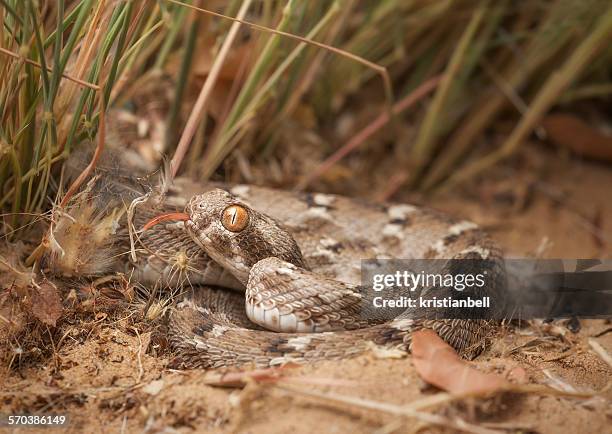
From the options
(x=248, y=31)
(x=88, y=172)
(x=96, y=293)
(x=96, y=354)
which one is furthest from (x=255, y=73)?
(x=96, y=354)

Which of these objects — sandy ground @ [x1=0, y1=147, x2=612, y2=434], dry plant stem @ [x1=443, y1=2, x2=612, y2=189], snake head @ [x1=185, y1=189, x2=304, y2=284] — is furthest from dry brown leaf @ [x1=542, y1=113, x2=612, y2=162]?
snake head @ [x1=185, y1=189, x2=304, y2=284]

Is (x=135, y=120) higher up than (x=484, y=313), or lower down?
higher up

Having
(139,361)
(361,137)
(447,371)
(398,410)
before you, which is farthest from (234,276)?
(361,137)

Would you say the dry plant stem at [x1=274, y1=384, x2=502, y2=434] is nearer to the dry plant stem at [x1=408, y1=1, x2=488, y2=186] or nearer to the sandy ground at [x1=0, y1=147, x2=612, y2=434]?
the sandy ground at [x1=0, y1=147, x2=612, y2=434]

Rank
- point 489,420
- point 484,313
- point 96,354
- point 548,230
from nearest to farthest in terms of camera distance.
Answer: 1. point 489,420
2. point 96,354
3. point 484,313
4. point 548,230

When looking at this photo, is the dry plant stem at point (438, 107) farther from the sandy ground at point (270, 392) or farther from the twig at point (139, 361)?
the twig at point (139, 361)

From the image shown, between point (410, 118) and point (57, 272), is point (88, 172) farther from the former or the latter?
point (410, 118)

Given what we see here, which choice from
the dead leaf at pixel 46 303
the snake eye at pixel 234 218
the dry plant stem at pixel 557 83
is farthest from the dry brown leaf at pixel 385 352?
the dry plant stem at pixel 557 83
